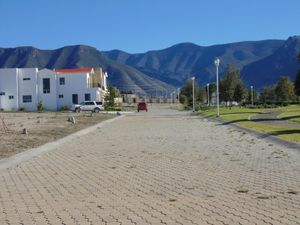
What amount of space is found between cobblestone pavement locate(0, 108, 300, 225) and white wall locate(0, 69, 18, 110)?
80.3 meters

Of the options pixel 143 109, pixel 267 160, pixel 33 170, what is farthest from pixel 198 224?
pixel 143 109

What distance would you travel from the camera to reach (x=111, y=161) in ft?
49.3

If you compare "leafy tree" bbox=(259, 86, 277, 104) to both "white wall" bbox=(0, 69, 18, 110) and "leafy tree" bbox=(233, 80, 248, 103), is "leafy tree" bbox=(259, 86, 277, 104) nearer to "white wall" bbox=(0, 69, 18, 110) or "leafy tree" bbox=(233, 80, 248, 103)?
"leafy tree" bbox=(233, 80, 248, 103)

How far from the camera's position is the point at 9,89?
94625 millimetres

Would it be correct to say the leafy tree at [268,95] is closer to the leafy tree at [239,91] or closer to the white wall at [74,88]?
the leafy tree at [239,91]

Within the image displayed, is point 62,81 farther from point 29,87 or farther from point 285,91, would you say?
point 285,91

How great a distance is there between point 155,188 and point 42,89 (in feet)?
287

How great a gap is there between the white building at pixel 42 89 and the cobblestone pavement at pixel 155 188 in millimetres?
79125

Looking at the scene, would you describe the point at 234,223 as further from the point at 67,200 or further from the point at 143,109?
the point at 143,109

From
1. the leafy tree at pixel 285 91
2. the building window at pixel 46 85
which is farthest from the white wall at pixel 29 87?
the leafy tree at pixel 285 91

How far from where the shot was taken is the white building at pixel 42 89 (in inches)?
3738

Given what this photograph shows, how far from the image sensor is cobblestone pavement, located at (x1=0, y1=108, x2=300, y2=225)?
25.1ft

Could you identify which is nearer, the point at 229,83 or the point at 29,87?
the point at 229,83

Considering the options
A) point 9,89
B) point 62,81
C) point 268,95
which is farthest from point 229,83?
point 268,95
